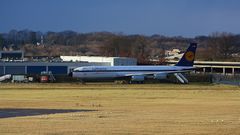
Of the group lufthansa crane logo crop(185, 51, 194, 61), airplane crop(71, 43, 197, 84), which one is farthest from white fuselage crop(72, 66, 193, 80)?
lufthansa crane logo crop(185, 51, 194, 61)

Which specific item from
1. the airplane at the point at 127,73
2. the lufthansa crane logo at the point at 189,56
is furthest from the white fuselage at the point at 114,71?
the lufthansa crane logo at the point at 189,56

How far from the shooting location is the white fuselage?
311 ft

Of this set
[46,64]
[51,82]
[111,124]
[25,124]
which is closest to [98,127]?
[111,124]

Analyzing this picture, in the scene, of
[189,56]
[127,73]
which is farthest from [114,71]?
[189,56]

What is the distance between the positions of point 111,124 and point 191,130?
411 cm

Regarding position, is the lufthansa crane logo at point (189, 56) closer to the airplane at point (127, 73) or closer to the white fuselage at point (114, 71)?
the airplane at point (127, 73)

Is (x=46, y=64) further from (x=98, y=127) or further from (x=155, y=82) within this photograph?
(x=98, y=127)

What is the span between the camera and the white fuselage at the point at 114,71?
94812 millimetres

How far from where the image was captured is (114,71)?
9712 cm

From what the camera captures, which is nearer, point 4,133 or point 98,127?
point 4,133

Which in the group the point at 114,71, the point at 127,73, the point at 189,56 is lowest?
the point at 127,73

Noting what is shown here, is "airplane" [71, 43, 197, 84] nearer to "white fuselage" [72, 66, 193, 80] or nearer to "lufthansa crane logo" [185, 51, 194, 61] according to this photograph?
"white fuselage" [72, 66, 193, 80]

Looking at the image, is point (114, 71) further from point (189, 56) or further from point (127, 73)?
point (189, 56)

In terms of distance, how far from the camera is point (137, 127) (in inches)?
977
